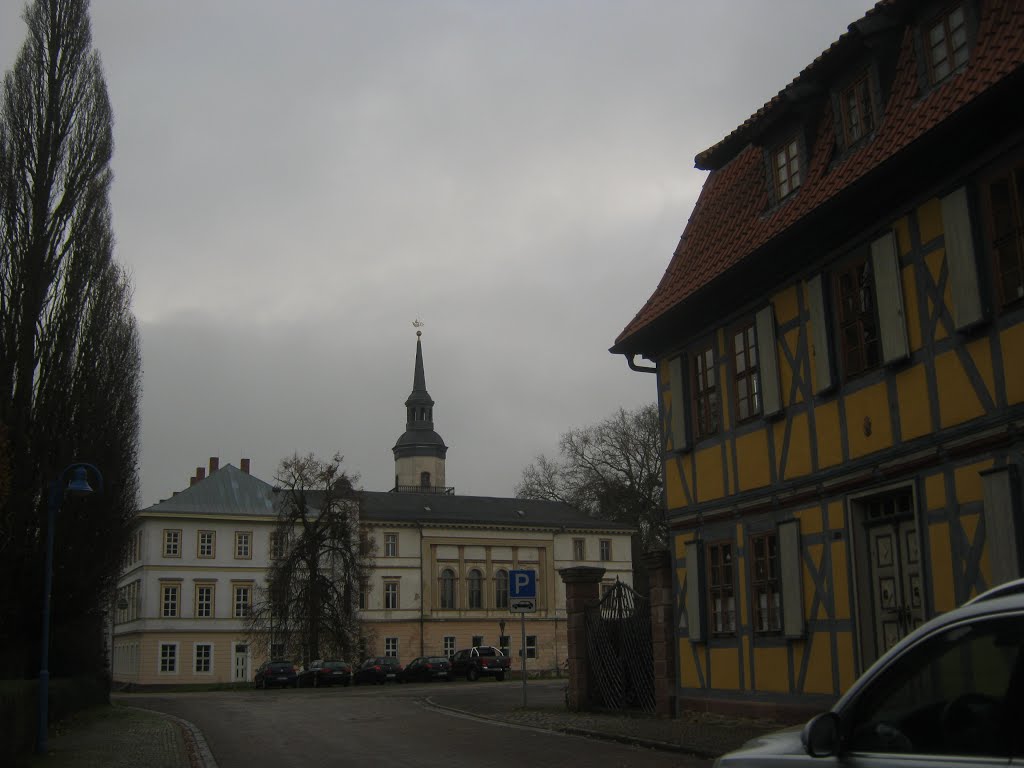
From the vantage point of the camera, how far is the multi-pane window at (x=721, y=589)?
60.1 feet

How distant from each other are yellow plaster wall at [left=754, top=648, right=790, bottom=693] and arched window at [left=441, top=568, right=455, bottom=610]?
63998mm

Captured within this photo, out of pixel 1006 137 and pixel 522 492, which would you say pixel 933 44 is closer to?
pixel 1006 137

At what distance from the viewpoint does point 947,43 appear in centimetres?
1397

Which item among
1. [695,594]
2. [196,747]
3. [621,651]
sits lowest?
[196,747]

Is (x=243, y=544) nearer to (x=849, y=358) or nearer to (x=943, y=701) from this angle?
(x=849, y=358)

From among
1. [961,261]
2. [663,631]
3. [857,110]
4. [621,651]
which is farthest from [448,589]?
[961,261]

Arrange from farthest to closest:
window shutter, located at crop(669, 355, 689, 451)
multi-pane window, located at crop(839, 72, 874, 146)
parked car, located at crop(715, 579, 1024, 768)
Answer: window shutter, located at crop(669, 355, 689, 451)
multi-pane window, located at crop(839, 72, 874, 146)
parked car, located at crop(715, 579, 1024, 768)

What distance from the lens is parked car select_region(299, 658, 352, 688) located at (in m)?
54.3

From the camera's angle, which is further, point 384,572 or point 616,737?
point 384,572

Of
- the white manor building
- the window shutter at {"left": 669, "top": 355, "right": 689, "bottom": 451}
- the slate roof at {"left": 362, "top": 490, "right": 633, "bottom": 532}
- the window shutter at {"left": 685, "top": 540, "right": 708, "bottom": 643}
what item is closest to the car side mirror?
the window shutter at {"left": 685, "top": 540, "right": 708, "bottom": 643}

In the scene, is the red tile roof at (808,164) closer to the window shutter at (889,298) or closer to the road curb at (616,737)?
the window shutter at (889,298)

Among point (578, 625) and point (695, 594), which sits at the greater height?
point (695, 594)

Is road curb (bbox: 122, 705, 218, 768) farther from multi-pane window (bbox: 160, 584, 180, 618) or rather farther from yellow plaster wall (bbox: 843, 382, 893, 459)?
multi-pane window (bbox: 160, 584, 180, 618)

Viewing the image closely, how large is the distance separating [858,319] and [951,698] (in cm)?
1158
